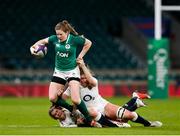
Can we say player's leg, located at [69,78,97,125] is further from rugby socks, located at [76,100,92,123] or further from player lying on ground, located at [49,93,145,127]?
player lying on ground, located at [49,93,145,127]

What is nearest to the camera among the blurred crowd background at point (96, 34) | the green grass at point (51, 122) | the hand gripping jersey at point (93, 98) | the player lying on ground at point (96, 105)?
the green grass at point (51, 122)

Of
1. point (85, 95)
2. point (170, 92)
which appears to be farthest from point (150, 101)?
point (85, 95)

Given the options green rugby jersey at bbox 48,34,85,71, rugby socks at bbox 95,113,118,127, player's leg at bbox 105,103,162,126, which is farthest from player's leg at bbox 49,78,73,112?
player's leg at bbox 105,103,162,126

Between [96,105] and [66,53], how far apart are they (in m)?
1.11

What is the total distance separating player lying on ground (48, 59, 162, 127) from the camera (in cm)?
1596

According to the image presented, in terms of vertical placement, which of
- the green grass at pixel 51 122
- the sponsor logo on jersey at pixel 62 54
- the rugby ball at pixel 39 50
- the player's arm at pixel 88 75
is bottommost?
the green grass at pixel 51 122

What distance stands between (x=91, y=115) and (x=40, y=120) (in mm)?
2596

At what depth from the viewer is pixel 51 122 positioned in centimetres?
1788

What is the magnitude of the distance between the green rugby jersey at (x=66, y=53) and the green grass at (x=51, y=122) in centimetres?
115

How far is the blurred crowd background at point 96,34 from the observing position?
111 feet

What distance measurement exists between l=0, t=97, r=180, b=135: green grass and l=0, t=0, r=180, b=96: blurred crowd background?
29.3 feet

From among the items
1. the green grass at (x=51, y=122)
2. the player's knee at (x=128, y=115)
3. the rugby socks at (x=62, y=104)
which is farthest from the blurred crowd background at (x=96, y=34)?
the player's knee at (x=128, y=115)

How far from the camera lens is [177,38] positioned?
40.3 m

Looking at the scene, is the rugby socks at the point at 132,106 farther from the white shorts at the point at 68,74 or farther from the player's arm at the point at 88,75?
the white shorts at the point at 68,74
